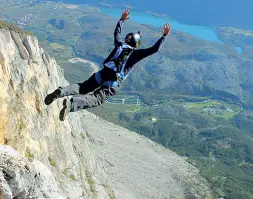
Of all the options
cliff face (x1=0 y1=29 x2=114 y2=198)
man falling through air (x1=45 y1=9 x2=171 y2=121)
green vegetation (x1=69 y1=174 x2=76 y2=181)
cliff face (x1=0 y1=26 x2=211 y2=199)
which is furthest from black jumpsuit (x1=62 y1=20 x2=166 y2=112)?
green vegetation (x1=69 y1=174 x2=76 y2=181)

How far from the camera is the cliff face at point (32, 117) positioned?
26.1m

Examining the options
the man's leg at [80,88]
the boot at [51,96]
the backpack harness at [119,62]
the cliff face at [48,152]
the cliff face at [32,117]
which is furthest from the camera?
the cliff face at [32,117]

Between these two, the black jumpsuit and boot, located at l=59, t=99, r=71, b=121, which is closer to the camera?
boot, located at l=59, t=99, r=71, b=121

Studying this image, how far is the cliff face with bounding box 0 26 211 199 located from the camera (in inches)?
432

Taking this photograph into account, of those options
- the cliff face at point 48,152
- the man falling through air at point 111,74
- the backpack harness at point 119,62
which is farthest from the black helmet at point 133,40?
the cliff face at point 48,152

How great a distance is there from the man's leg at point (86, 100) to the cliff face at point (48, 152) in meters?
2.58

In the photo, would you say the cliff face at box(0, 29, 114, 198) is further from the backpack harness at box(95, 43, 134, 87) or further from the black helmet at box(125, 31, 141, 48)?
the black helmet at box(125, 31, 141, 48)

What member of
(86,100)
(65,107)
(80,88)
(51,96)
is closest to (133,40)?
(80,88)

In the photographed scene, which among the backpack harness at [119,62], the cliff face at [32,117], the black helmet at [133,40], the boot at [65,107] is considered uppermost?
the black helmet at [133,40]

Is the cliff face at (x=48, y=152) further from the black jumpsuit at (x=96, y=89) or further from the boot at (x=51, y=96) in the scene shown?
the black jumpsuit at (x=96, y=89)

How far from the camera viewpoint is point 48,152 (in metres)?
34.6

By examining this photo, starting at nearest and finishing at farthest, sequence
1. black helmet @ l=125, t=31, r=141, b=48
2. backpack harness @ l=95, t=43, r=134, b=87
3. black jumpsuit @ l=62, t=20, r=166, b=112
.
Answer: black jumpsuit @ l=62, t=20, r=166, b=112 < backpack harness @ l=95, t=43, r=134, b=87 < black helmet @ l=125, t=31, r=141, b=48

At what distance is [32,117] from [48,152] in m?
4.60

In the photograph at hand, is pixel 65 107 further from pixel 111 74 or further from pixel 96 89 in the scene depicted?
pixel 111 74
